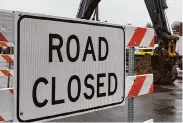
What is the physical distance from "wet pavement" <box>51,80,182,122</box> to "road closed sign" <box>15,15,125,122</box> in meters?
4.22

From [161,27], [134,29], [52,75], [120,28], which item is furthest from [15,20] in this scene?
[161,27]

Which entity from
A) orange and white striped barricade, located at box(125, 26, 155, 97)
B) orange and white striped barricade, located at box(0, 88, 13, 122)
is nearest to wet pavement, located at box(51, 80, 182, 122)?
orange and white striped barricade, located at box(125, 26, 155, 97)

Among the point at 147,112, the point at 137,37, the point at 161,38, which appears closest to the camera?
the point at 137,37

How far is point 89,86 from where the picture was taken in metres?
2.56

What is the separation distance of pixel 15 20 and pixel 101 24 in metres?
0.75

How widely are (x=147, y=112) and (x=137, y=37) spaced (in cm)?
525

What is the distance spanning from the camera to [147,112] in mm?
8320

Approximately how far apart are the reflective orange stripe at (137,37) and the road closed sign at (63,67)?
43 centimetres

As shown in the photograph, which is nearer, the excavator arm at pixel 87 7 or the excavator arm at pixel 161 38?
the excavator arm at pixel 161 38

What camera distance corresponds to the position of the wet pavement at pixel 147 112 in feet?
23.6

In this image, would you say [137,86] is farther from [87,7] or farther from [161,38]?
[87,7]

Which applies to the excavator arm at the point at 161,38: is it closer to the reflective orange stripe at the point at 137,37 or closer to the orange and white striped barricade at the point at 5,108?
the reflective orange stripe at the point at 137,37

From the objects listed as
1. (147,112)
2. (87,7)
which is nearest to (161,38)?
(87,7)

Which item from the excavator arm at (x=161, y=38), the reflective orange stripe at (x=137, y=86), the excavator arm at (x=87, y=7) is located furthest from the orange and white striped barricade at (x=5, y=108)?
the excavator arm at (x=87, y=7)
